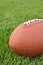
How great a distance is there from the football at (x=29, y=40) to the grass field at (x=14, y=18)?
163 millimetres

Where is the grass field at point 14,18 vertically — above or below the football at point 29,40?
below

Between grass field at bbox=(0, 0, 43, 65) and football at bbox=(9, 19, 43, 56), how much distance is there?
163 mm

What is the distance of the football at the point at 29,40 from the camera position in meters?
4.11

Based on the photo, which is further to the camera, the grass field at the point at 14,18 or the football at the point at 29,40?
the grass field at the point at 14,18

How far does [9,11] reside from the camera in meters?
7.54

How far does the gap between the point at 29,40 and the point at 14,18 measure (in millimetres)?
2528

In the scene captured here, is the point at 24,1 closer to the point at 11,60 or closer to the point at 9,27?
the point at 9,27

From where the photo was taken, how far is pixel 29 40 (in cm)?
412

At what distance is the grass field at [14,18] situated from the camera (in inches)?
171

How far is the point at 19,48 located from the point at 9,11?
3.48 m

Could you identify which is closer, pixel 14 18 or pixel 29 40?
pixel 29 40

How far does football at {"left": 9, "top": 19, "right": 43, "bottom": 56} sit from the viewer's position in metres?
4.11

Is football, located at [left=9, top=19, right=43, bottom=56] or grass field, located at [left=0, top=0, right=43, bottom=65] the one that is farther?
grass field, located at [left=0, top=0, right=43, bottom=65]

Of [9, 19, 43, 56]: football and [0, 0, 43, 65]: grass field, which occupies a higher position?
[9, 19, 43, 56]: football
